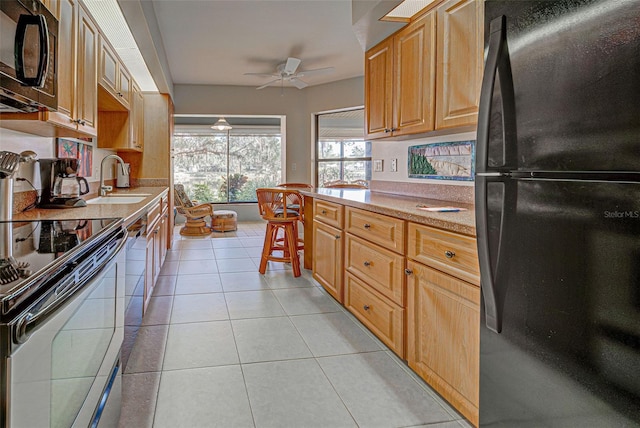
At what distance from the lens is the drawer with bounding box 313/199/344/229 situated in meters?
3.14

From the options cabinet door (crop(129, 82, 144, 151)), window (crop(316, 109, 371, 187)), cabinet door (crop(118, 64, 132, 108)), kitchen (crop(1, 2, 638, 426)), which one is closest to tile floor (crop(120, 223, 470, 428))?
kitchen (crop(1, 2, 638, 426))

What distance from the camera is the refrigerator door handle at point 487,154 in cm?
124

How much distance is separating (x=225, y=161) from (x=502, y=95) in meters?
8.34

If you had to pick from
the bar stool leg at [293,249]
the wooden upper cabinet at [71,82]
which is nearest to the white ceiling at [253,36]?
the wooden upper cabinet at [71,82]

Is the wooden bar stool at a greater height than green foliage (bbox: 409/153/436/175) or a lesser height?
lesser

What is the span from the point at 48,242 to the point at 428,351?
1575mm

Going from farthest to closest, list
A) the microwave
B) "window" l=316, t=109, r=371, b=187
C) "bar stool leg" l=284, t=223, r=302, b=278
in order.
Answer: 1. "window" l=316, t=109, r=371, b=187
2. "bar stool leg" l=284, t=223, r=302, b=278
3. the microwave

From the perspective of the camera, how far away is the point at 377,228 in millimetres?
2504

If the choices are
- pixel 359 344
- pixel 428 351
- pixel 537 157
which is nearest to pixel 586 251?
pixel 537 157

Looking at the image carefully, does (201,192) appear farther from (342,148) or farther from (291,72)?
(291,72)

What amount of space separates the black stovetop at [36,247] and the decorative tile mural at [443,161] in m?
1.99

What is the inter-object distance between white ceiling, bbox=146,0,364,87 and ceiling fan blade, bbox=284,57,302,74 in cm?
13

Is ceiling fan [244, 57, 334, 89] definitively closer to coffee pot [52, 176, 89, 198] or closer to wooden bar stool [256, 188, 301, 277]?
wooden bar stool [256, 188, 301, 277]

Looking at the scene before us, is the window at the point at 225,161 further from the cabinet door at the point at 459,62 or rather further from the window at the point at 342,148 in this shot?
the cabinet door at the point at 459,62
